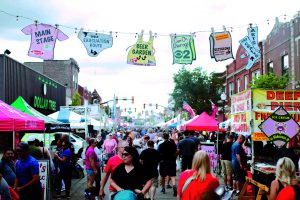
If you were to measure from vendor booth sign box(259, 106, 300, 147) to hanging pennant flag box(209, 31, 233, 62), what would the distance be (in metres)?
6.18

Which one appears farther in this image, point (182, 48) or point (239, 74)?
point (239, 74)

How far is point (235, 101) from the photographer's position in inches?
469

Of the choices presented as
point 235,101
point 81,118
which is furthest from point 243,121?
point 81,118

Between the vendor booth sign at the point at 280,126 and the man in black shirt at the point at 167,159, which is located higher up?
the vendor booth sign at the point at 280,126

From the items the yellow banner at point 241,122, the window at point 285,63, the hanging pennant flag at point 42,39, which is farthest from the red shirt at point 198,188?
the window at point 285,63

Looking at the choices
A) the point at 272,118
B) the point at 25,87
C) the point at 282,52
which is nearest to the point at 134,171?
the point at 272,118

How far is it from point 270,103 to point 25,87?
2176cm

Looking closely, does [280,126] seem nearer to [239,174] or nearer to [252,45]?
[239,174]

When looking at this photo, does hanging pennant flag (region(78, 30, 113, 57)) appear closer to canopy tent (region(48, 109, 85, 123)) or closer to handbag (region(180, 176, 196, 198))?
canopy tent (region(48, 109, 85, 123))

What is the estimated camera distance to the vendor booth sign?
992cm

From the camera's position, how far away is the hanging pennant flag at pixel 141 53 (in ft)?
52.6

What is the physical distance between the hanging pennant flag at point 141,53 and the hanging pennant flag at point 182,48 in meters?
0.86

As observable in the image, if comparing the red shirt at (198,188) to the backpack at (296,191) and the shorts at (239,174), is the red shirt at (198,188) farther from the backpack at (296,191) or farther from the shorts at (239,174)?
the shorts at (239,174)

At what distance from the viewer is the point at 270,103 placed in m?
10.7
